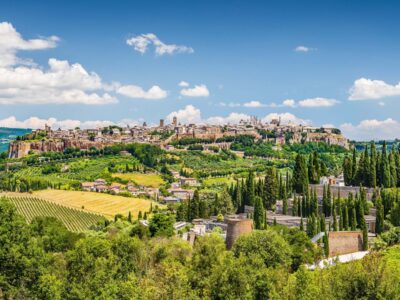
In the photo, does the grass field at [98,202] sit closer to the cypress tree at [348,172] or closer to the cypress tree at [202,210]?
the cypress tree at [202,210]

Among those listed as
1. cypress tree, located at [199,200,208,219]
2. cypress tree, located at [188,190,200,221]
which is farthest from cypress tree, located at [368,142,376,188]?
cypress tree, located at [188,190,200,221]

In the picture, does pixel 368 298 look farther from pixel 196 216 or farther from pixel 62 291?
pixel 196 216

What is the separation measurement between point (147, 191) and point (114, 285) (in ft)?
251

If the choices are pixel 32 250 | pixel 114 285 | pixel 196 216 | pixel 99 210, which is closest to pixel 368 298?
pixel 114 285

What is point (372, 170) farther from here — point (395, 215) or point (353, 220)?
point (353, 220)

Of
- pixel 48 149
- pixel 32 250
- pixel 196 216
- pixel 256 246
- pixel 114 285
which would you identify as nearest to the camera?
pixel 114 285

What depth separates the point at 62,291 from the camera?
74.6ft

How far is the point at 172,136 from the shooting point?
529 feet

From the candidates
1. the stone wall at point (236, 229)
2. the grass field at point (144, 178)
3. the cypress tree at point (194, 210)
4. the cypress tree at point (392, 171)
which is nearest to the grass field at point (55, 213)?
the cypress tree at point (194, 210)

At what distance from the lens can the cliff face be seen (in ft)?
496

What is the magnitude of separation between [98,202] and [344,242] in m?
56.2

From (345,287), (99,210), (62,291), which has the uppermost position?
(345,287)

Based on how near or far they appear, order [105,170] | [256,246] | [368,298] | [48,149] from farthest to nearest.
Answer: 1. [48,149]
2. [105,170]
3. [256,246]
4. [368,298]

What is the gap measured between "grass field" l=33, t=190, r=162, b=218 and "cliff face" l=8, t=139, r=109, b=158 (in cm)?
5988
